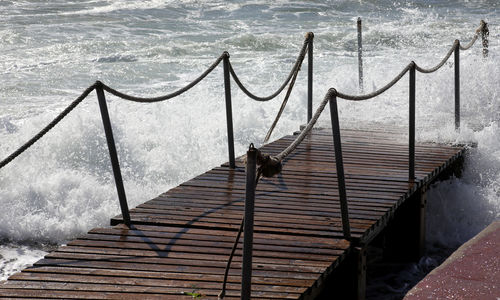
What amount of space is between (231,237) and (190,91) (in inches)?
369

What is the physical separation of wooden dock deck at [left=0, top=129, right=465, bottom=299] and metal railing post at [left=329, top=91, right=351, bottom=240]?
10cm

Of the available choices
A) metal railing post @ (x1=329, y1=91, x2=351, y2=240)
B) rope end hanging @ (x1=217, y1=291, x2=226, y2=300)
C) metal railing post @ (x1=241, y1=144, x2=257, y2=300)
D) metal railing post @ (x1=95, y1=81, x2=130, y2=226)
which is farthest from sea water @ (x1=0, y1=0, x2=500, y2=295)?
metal railing post @ (x1=241, y1=144, x2=257, y2=300)

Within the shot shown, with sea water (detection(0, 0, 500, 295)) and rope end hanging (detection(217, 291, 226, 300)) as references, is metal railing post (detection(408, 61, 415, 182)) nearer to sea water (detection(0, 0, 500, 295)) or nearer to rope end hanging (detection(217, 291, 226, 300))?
sea water (detection(0, 0, 500, 295))

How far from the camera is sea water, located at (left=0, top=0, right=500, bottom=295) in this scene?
7.82 m

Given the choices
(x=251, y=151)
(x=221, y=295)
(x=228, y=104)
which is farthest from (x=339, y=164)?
(x=228, y=104)

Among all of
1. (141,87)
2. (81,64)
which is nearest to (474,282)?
(141,87)

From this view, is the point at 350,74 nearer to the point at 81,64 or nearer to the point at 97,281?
the point at 81,64

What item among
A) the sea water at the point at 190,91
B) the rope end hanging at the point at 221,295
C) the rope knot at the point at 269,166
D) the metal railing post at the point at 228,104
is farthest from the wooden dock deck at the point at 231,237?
the sea water at the point at 190,91

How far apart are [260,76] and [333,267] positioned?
38.5 ft

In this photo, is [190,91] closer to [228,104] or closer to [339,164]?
[228,104]

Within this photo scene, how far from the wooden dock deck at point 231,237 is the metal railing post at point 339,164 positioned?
0.32 ft

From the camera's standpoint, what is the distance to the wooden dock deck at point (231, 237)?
13.7 ft

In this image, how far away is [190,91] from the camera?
14227mm

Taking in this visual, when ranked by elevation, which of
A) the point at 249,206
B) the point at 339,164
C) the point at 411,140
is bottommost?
the point at 411,140
